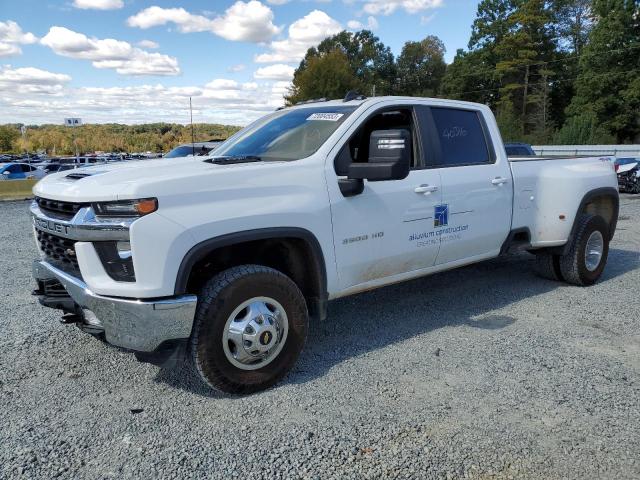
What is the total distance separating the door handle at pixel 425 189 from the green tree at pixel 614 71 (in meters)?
49.4

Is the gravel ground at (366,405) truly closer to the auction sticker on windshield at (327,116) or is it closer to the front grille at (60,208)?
the front grille at (60,208)

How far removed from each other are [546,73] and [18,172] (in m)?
46.3

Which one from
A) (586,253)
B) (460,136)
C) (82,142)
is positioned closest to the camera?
(460,136)

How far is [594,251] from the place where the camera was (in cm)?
612

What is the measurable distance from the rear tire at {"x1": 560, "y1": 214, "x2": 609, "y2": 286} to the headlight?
449 centimetres

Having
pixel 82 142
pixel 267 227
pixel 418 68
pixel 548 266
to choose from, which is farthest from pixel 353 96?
pixel 82 142

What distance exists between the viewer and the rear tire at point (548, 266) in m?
5.95

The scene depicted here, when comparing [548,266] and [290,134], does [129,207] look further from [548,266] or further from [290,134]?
[548,266]

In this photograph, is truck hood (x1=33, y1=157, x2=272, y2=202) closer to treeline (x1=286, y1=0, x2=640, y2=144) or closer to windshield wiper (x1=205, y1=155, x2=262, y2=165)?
windshield wiper (x1=205, y1=155, x2=262, y2=165)

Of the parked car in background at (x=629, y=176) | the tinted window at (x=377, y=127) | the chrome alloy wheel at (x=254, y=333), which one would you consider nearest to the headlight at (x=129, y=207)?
the chrome alloy wheel at (x=254, y=333)

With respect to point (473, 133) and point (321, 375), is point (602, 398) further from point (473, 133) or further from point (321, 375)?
point (473, 133)

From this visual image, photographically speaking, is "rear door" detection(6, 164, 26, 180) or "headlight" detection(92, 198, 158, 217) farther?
"rear door" detection(6, 164, 26, 180)

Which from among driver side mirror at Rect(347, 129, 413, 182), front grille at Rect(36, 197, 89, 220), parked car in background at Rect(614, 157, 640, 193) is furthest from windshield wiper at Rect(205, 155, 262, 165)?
parked car in background at Rect(614, 157, 640, 193)

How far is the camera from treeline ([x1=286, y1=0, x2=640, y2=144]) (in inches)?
1897
